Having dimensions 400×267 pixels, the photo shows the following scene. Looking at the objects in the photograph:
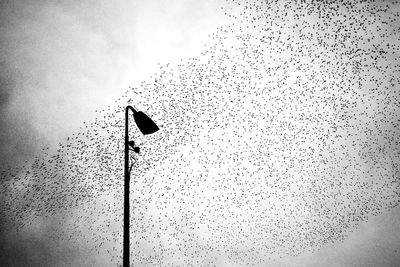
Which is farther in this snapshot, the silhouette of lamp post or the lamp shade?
the lamp shade

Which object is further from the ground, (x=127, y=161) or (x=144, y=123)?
(x=144, y=123)

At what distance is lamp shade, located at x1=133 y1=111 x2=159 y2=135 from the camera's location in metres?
6.16

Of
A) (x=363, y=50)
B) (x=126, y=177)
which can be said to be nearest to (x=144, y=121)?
(x=126, y=177)

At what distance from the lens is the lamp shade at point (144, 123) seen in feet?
20.2

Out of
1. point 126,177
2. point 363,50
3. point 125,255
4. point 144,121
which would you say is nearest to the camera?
point 125,255

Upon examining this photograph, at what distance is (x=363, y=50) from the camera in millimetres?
11992

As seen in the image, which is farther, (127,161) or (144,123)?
(144,123)

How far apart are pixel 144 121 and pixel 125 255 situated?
9.12ft


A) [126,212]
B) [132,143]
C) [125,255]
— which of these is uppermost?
[132,143]

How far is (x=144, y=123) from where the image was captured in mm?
6168

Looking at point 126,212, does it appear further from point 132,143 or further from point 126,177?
point 132,143

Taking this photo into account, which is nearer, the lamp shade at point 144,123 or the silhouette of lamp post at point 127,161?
the silhouette of lamp post at point 127,161

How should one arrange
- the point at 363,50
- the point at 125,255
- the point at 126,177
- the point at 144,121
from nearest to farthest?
the point at 125,255 < the point at 126,177 < the point at 144,121 < the point at 363,50

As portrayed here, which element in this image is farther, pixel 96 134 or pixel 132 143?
pixel 96 134
